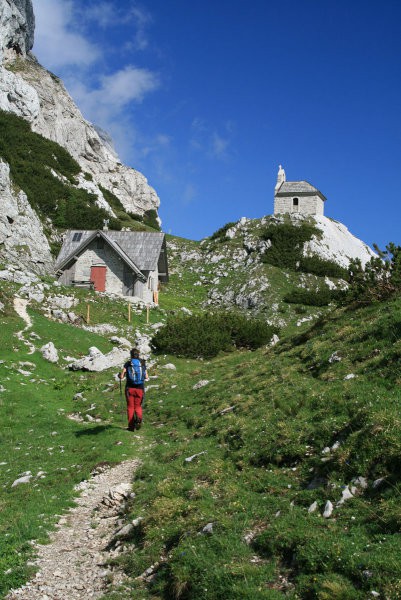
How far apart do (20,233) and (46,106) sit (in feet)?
184

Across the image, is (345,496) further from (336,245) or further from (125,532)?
(336,245)

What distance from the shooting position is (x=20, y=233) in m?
51.8

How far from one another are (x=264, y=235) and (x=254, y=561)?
58978 millimetres

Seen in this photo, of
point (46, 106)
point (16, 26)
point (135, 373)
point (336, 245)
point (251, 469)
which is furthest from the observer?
point (46, 106)

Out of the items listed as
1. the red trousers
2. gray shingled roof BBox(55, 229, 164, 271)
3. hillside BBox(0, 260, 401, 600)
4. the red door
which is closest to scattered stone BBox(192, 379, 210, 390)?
hillside BBox(0, 260, 401, 600)

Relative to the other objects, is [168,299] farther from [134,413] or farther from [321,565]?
[321,565]

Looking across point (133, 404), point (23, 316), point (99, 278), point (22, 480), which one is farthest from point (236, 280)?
point (22, 480)

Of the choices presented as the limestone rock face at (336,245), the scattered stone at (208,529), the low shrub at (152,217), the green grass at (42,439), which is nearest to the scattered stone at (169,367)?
the green grass at (42,439)

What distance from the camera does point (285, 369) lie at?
58.2 feet

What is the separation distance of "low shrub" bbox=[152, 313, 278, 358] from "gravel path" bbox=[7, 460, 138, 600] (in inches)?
765

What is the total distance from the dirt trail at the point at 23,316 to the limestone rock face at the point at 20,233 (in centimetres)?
1202

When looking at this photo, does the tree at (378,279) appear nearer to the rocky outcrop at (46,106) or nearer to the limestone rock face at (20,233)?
the limestone rock face at (20,233)

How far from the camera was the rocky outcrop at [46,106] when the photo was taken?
8319cm

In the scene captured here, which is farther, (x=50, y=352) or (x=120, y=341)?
(x=120, y=341)
